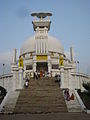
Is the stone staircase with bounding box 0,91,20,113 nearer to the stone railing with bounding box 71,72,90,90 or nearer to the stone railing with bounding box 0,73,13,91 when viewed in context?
the stone railing with bounding box 0,73,13,91

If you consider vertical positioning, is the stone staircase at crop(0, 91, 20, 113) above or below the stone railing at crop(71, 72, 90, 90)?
below

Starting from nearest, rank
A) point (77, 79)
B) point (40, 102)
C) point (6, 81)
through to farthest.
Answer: point (40, 102) → point (77, 79) → point (6, 81)

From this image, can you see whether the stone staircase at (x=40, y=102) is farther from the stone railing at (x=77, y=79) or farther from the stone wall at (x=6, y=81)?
the stone wall at (x=6, y=81)

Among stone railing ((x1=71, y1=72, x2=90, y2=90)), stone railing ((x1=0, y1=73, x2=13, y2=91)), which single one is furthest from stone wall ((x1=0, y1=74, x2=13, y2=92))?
stone railing ((x1=71, y1=72, x2=90, y2=90))

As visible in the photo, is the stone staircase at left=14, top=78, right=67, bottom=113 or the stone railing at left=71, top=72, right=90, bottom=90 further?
the stone railing at left=71, top=72, right=90, bottom=90

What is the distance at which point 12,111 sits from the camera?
16125 millimetres

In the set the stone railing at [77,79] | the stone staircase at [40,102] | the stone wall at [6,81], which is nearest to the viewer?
the stone staircase at [40,102]

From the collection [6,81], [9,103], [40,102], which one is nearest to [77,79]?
[6,81]

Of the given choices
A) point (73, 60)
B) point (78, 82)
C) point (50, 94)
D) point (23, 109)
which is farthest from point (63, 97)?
point (73, 60)

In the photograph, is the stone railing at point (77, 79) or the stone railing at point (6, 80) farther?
the stone railing at point (6, 80)

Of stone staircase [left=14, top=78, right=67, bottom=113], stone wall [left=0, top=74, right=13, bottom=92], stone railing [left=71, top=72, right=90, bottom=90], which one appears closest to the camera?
stone staircase [left=14, top=78, right=67, bottom=113]

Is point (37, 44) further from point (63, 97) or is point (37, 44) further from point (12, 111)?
point (12, 111)

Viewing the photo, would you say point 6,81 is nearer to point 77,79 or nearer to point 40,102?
point 77,79

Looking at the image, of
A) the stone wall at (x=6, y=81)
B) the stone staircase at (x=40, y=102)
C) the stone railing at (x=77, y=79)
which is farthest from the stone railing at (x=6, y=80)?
the stone staircase at (x=40, y=102)
